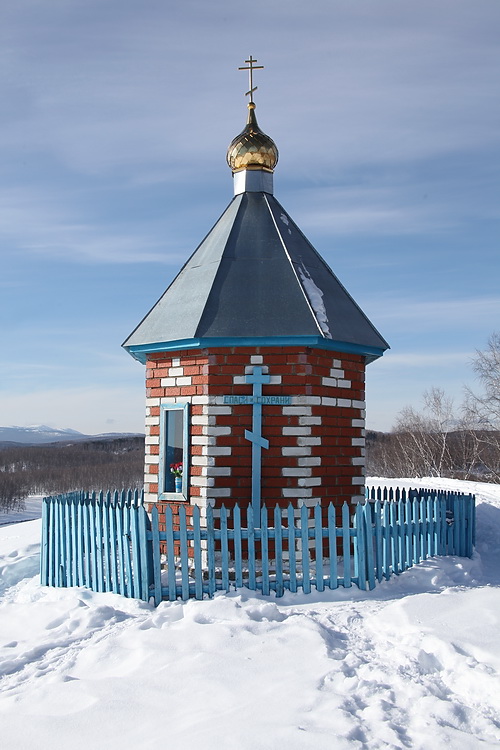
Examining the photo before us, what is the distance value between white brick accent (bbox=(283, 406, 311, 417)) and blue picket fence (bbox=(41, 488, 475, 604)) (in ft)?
4.31

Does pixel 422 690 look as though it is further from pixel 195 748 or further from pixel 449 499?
pixel 449 499

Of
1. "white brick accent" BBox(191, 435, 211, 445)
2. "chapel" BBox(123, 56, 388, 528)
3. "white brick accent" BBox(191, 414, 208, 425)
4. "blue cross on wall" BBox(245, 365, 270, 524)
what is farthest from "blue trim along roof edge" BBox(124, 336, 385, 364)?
"white brick accent" BBox(191, 435, 211, 445)

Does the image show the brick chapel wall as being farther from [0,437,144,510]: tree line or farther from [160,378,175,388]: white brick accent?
[0,437,144,510]: tree line

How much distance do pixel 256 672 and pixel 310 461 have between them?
3.92 m

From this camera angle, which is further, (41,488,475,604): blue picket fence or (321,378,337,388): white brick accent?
(321,378,337,388): white brick accent

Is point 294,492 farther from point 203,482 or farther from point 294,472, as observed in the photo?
point 203,482

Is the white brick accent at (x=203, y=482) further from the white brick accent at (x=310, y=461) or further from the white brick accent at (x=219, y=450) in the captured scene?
the white brick accent at (x=310, y=461)

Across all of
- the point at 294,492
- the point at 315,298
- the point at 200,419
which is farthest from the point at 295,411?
the point at 315,298

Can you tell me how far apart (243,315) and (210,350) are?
0.68 m

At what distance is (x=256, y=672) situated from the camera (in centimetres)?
530

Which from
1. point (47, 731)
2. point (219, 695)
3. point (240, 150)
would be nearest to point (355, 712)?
point (219, 695)

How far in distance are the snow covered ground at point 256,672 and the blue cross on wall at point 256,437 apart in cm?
143

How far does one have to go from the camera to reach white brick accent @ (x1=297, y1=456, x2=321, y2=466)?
8898mm

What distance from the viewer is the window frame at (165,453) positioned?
914 centimetres
